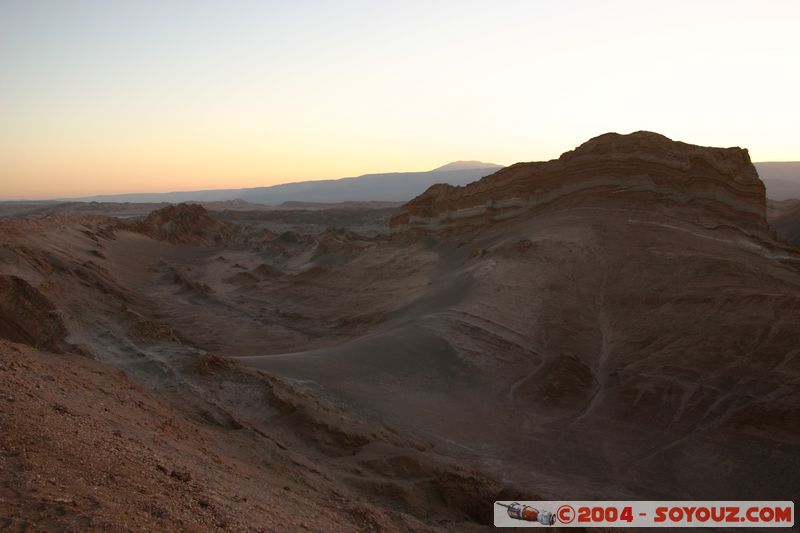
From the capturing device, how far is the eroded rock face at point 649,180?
1722 cm

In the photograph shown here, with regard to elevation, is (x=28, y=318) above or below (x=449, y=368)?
above

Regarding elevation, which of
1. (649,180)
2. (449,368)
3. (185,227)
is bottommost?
(449,368)

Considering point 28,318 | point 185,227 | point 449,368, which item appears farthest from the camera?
point 185,227

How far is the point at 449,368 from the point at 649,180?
9.33 meters

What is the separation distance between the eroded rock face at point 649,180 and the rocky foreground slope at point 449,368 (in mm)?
69

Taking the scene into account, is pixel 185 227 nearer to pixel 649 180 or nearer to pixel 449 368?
pixel 649 180

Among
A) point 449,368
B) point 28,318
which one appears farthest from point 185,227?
point 449,368

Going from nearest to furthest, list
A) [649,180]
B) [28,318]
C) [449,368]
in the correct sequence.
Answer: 1. [28,318]
2. [449,368]
3. [649,180]

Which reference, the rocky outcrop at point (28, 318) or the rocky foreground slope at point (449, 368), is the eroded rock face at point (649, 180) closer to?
the rocky foreground slope at point (449, 368)

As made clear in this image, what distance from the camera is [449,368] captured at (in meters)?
12.4

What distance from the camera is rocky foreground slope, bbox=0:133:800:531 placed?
5070 mm

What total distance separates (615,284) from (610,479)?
23.1 feet

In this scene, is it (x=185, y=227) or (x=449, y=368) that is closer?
(x=449, y=368)

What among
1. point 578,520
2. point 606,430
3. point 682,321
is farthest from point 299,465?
point 682,321
